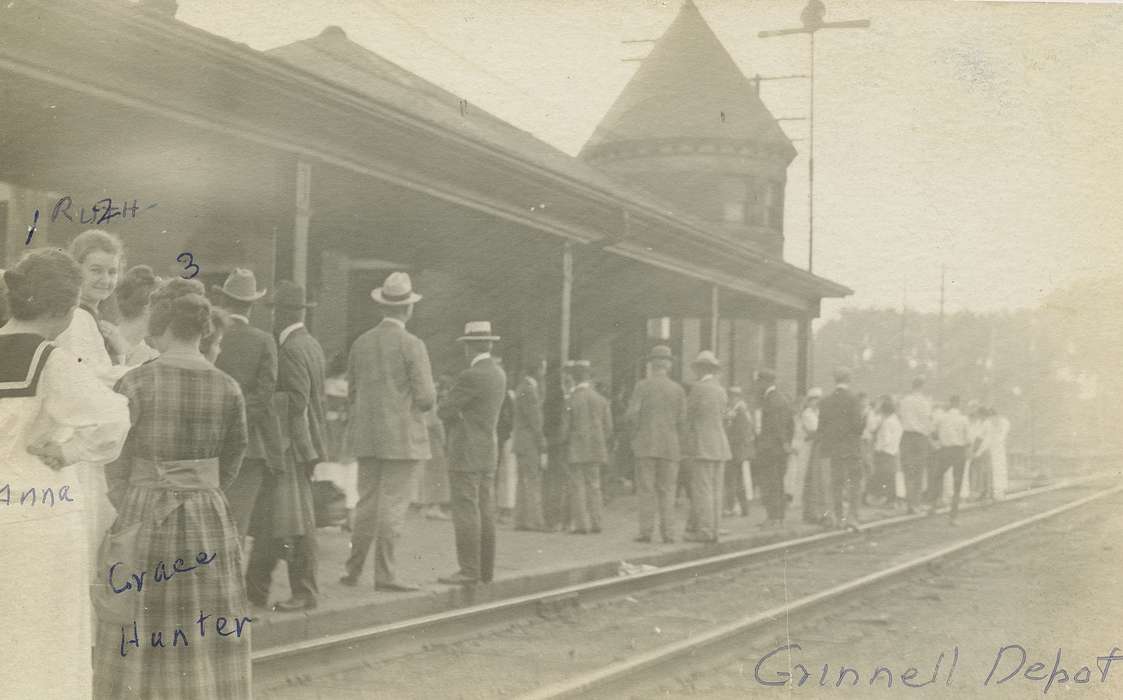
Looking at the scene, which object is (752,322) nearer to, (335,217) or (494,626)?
(335,217)

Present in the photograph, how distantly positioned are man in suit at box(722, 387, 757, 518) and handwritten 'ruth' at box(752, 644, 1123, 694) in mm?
7974

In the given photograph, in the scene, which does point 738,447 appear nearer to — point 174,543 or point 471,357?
point 471,357

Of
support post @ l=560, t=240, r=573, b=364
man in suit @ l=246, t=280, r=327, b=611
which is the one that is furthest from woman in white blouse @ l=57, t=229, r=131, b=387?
support post @ l=560, t=240, r=573, b=364

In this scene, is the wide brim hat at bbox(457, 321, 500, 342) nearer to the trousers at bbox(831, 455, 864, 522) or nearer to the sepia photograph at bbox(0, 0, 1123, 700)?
the sepia photograph at bbox(0, 0, 1123, 700)

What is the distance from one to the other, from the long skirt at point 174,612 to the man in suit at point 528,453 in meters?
7.53

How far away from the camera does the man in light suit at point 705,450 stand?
11594 mm

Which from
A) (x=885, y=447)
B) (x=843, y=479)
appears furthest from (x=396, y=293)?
(x=885, y=447)

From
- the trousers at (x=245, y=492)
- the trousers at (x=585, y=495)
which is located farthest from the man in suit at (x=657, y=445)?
the trousers at (x=245, y=492)

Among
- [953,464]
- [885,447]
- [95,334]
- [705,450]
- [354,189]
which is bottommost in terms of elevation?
[953,464]

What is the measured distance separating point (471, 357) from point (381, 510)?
4.84 ft

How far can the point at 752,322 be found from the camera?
21.4 meters

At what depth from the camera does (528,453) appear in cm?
1194

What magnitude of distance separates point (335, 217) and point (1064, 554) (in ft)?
27.3

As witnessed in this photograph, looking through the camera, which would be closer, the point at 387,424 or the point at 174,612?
the point at 174,612
